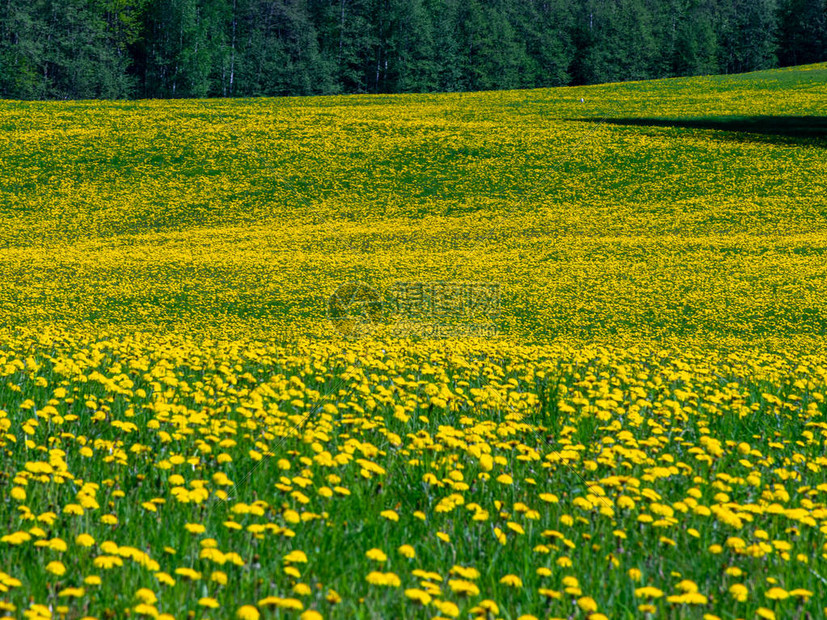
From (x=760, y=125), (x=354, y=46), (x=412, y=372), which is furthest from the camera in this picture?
(x=354, y=46)

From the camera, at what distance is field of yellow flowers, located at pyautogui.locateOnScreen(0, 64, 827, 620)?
371cm

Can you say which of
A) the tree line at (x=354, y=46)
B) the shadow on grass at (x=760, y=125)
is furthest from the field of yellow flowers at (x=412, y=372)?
the tree line at (x=354, y=46)

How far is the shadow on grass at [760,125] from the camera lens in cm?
3872

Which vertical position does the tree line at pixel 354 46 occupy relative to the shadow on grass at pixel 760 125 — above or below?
above

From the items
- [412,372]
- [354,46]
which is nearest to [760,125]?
[412,372]

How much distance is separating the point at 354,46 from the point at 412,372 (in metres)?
92.4

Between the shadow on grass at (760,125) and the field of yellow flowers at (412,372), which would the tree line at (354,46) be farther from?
the shadow on grass at (760,125)

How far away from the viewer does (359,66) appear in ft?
314

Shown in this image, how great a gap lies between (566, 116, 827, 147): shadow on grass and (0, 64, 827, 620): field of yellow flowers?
13.0 inches

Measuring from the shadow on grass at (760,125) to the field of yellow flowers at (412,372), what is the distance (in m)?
0.33

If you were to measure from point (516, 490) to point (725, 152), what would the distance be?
35.5 meters

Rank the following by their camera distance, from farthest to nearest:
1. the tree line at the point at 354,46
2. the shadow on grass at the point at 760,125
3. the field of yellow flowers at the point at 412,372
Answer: the tree line at the point at 354,46, the shadow on grass at the point at 760,125, the field of yellow flowers at the point at 412,372

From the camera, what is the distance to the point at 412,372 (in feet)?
29.8

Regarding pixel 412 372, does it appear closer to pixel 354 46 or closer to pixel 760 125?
pixel 760 125
